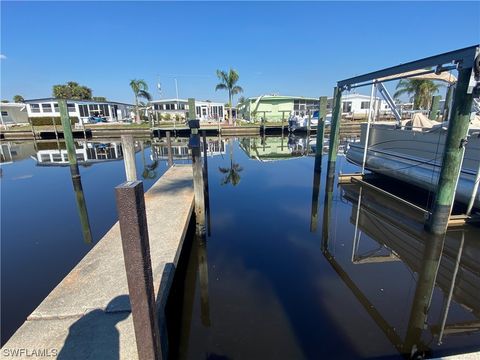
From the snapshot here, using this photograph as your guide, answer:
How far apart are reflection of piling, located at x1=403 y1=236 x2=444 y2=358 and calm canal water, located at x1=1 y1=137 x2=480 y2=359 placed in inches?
0.6

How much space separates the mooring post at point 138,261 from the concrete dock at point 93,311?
520 mm

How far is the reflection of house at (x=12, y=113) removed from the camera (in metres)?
35.3

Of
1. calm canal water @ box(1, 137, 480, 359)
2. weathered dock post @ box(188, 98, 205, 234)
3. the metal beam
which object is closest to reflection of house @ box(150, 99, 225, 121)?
calm canal water @ box(1, 137, 480, 359)

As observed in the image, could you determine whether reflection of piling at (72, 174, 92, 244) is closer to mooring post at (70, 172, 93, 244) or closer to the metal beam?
mooring post at (70, 172, 93, 244)

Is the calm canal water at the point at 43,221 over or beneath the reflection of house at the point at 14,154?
beneath

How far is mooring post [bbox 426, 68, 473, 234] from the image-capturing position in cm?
461

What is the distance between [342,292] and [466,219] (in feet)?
12.9

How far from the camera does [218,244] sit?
5602mm

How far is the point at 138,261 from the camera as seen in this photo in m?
1.70

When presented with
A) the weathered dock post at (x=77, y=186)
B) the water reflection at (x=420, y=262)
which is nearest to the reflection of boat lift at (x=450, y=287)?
the water reflection at (x=420, y=262)

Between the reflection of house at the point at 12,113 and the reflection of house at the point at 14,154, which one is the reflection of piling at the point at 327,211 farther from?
the reflection of house at the point at 12,113

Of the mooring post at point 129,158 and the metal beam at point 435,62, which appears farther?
the metal beam at point 435,62

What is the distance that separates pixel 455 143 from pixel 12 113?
1919 inches

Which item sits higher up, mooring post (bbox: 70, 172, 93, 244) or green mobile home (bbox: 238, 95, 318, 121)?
green mobile home (bbox: 238, 95, 318, 121)
